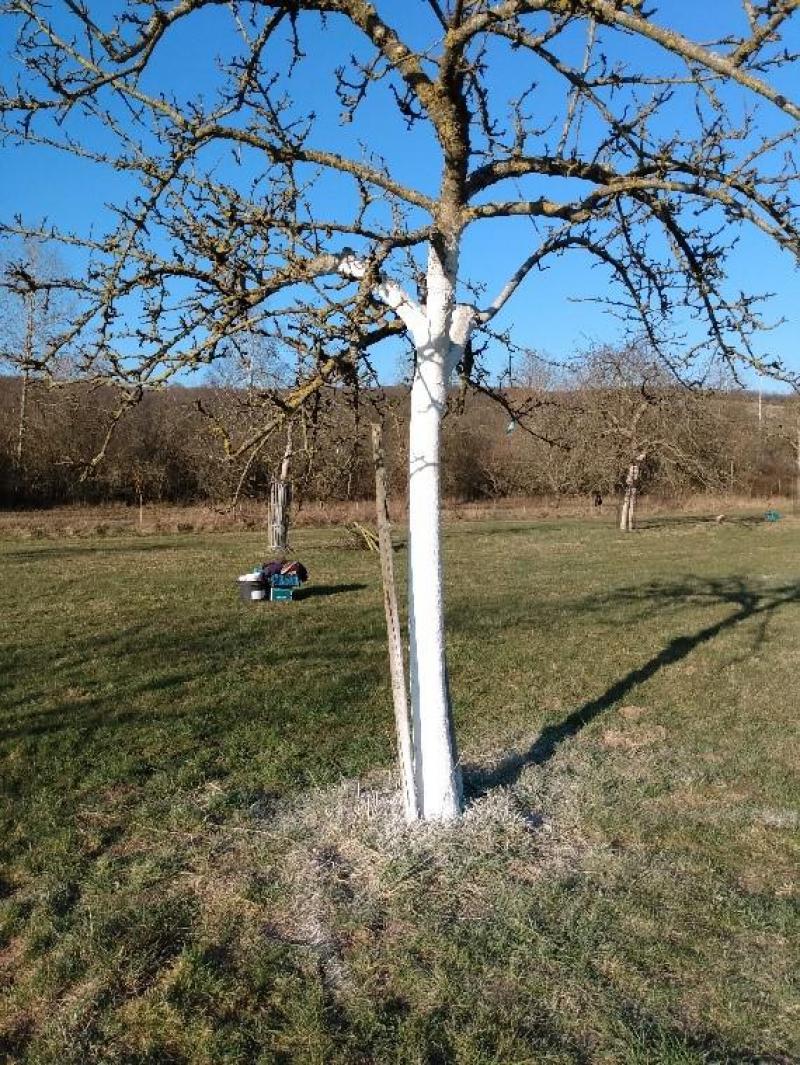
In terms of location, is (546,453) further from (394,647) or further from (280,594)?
(394,647)

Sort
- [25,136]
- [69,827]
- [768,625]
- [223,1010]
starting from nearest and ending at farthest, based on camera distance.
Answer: [223,1010]
[25,136]
[69,827]
[768,625]

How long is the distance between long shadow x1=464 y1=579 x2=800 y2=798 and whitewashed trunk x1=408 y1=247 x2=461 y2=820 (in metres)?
0.62

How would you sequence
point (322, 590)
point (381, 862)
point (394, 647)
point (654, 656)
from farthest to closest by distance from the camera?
point (322, 590) → point (654, 656) → point (394, 647) → point (381, 862)

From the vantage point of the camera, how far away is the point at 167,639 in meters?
10.2

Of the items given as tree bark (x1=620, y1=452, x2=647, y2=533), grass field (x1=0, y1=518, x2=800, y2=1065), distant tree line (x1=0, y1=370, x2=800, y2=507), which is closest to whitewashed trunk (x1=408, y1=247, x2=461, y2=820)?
grass field (x1=0, y1=518, x2=800, y2=1065)

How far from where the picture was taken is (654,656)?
31.4ft

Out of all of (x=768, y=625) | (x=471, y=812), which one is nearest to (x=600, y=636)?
(x=768, y=625)

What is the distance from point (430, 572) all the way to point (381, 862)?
56.3 inches

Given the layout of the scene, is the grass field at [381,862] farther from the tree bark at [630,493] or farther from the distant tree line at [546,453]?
the tree bark at [630,493]

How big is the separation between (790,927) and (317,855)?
220cm

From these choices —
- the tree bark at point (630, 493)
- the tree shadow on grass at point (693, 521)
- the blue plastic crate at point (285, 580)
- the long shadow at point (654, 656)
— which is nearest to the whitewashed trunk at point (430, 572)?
the long shadow at point (654, 656)

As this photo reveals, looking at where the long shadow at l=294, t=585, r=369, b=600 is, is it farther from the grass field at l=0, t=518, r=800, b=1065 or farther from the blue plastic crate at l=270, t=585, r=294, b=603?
the grass field at l=0, t=518, r=800, b=1065

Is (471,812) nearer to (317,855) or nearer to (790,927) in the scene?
(317,855)

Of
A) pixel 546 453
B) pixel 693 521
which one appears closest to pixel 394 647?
pixel 546 453
